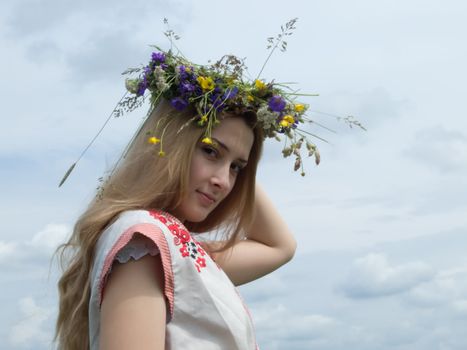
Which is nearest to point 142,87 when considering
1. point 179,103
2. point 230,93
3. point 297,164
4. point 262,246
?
point 179,103

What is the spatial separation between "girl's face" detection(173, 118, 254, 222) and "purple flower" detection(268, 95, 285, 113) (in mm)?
239

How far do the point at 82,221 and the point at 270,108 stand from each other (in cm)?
98

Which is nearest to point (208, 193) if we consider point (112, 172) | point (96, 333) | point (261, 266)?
point (112, 172)

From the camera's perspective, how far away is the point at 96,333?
2979 mm

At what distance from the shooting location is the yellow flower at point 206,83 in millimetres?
3445

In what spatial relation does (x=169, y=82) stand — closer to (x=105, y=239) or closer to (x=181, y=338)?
(x=105, y=239)

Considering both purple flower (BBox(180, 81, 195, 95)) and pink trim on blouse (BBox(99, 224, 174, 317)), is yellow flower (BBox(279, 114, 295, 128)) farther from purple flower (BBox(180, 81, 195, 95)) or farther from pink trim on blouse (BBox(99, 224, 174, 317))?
pink trim on blouse (BBox(99, 224, 174, 317))

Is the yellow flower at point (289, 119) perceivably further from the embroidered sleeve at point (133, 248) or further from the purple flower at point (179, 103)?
the embroidered sleeve at point (133, 248)

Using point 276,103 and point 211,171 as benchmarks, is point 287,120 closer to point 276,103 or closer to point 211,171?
point 276,103

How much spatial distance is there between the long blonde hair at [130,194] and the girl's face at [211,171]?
0.06 m

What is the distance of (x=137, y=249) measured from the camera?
9.53 feet

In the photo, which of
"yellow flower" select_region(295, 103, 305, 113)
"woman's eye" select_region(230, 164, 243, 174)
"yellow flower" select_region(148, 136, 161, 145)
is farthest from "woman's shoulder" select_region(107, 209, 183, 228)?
"yellow flower" select_region(295, 103, 305, 113)

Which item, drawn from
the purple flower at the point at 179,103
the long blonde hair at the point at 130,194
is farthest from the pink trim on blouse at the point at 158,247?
the purple flower at the point at 179,103

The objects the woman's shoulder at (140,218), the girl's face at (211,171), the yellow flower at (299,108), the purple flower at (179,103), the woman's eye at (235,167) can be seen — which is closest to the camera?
the woman's shoulder at (140,218)
